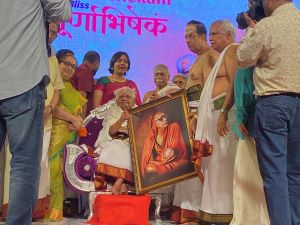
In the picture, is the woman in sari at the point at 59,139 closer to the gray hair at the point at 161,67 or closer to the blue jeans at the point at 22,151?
the gray hair at the point at 161,67

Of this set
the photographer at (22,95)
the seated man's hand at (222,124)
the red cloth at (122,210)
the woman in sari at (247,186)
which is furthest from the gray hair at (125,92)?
the photographer at (22,95)

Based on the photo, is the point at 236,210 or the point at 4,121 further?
the point at 236,210

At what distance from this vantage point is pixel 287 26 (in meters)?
2.44

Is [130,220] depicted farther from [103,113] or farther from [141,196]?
[103,113]

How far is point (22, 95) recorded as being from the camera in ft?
5.86

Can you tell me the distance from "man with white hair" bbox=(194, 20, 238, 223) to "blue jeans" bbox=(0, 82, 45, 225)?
1.86 metres

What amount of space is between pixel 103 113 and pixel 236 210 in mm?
1751

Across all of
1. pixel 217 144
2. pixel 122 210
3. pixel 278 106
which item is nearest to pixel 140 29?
pixel 217 144

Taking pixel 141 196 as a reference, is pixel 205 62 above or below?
above

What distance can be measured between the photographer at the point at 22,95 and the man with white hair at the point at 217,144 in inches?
72.9

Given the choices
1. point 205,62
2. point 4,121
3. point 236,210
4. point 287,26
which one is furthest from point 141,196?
point 4,121

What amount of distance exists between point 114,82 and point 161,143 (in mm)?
1171

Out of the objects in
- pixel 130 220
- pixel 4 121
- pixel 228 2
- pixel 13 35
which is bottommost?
pixel 130 220

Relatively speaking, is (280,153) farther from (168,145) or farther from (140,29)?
(140,29)
